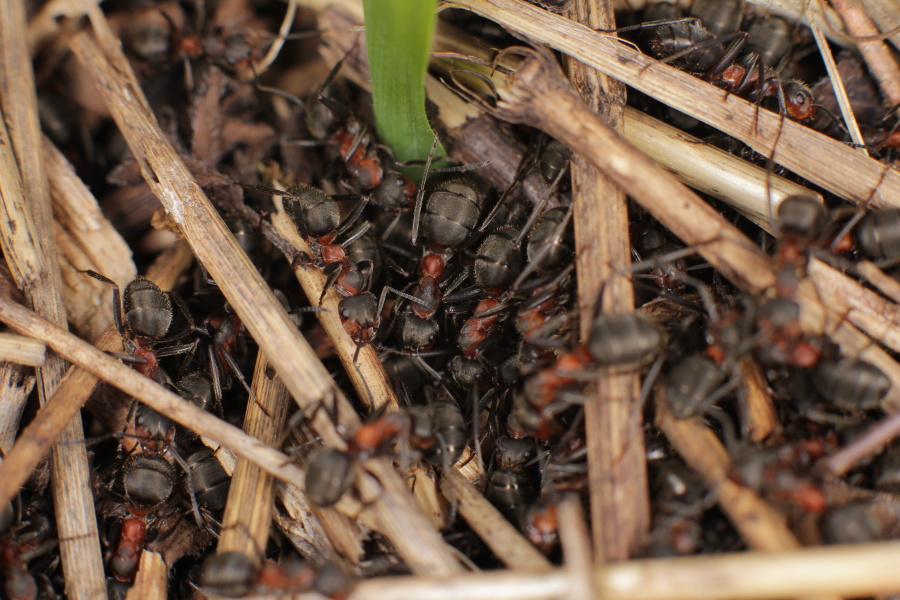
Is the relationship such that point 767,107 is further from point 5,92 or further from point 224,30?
point 5,92

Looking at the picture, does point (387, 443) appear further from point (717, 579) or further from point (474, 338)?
point (717, 579)

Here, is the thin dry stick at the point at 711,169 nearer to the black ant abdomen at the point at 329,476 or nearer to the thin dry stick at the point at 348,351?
the thin dry stick at the point at 348,351

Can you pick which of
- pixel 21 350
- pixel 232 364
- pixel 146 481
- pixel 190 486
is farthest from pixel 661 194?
pixel 21 350

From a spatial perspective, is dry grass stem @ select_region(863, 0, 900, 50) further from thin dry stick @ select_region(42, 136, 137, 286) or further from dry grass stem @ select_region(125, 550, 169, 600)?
dry grass stem @ select_region(125, 550, 169, 600)

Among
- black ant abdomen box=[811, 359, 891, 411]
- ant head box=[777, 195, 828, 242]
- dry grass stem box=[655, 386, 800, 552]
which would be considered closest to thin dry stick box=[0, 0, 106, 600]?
dry grass stem box=[655, 386, 800, 552]

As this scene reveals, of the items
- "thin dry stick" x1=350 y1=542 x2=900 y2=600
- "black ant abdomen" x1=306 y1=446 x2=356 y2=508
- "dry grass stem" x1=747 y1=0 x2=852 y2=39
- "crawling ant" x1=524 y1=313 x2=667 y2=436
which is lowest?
"thin dry stick" x1=350 y1=542 x2=900 y2=600

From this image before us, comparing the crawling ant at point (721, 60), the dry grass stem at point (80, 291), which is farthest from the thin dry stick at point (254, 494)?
the crawling ant at point (721, 60)
